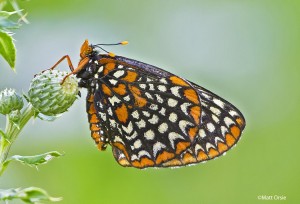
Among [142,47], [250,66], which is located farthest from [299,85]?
[142,47]

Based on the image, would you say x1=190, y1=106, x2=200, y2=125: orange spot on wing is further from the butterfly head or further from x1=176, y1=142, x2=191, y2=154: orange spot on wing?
the butterfly head

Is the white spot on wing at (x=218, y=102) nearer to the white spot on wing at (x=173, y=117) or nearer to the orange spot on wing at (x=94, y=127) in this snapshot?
the white spot on wing at (x=173, y=117)

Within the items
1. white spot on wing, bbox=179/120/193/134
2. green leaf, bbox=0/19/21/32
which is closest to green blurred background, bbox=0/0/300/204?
white spot on wing, bbox=179/120/193/134

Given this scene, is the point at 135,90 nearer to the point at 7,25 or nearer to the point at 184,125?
the point at 184,125

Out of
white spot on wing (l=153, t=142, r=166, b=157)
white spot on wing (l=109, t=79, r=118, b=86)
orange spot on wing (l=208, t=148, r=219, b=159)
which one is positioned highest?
white spot on wing (l=109, t=79, r=118, b=86)

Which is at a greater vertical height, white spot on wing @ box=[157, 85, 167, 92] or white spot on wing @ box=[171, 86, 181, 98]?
white spot on wing @ box=[157, 85, 167, 92]

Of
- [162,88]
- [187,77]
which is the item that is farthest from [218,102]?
[187,77]

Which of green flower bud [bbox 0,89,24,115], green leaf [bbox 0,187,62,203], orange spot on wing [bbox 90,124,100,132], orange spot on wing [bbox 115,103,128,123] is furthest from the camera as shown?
orange spot on wing [bbox 115,103,128,123]
